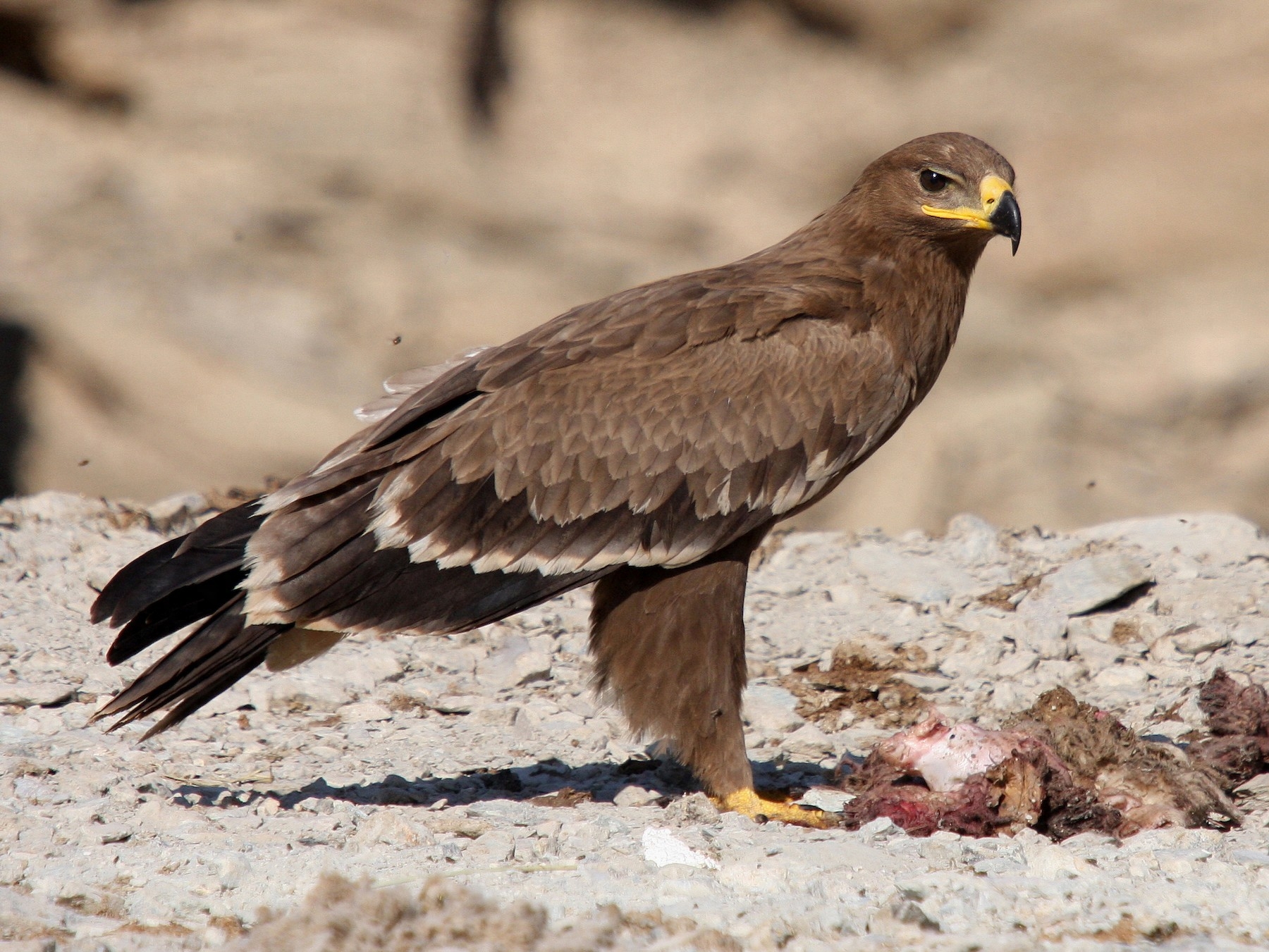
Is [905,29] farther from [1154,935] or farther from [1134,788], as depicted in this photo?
[1154,935]

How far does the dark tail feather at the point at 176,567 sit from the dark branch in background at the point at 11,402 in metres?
5.21

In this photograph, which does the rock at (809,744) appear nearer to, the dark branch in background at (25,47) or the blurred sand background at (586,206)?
the blurred sand background at (586,206)

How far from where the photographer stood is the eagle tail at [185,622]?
441 cm

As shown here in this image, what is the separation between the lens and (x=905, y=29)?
31.3ft

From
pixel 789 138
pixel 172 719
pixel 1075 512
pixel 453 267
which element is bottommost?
pixel 172 719

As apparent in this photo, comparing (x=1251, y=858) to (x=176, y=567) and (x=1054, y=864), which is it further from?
(x=176, y=567)

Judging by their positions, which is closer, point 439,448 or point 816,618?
point 439,448

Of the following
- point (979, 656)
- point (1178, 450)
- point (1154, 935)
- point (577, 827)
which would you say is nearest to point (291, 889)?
point (577, 827)

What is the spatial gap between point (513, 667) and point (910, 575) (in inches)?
75.5

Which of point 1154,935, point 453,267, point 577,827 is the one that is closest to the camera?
point 1154,935

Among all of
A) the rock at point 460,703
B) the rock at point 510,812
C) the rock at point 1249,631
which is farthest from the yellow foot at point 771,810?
the rock at point 1249,631

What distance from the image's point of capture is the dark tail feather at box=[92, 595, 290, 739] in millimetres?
4430

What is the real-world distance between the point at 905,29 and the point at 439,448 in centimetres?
606

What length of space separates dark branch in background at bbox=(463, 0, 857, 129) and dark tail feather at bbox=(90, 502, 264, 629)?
17.6ft
